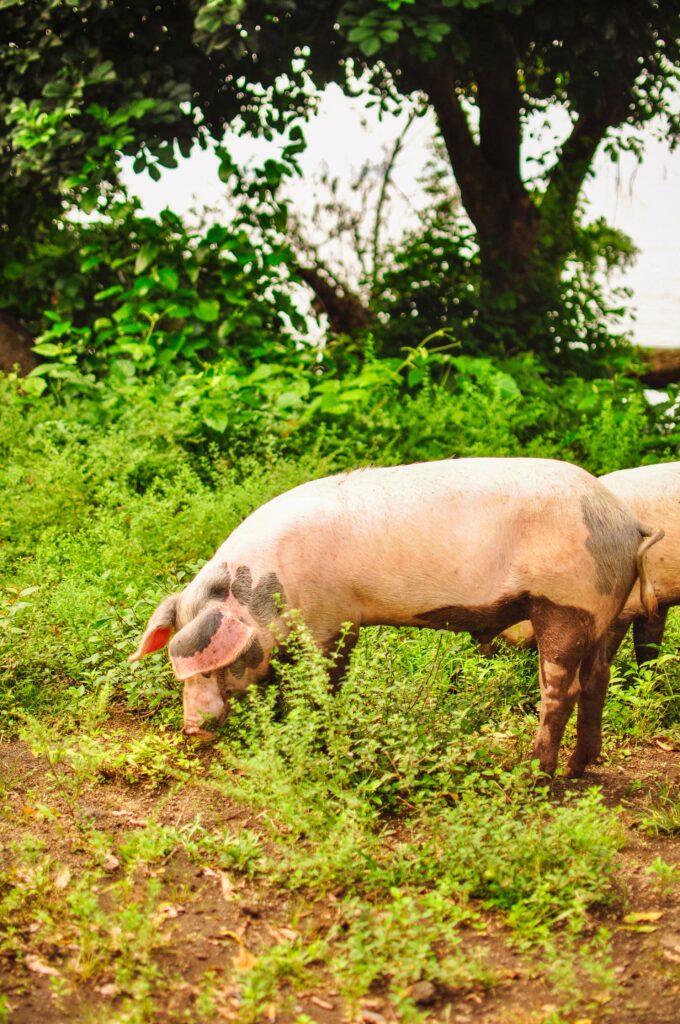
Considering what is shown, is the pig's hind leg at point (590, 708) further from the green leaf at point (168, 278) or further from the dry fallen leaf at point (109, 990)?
the green leaf at point (168, 278)

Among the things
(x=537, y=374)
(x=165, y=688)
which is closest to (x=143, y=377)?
(x=537, y=374)

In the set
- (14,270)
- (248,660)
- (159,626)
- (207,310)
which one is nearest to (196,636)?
(248,660)

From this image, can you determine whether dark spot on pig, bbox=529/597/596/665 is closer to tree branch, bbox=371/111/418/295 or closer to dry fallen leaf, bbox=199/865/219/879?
dry fallen leaf, bbox=199/865/219/879

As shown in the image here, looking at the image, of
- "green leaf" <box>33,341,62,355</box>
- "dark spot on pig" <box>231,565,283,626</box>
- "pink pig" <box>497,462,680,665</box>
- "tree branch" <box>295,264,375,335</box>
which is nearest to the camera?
"dark spot on pig" <box>231,565,283,626</box>

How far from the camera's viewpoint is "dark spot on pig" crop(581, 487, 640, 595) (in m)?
3.91

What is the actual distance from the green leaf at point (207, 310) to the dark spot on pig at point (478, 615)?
4.65 metres

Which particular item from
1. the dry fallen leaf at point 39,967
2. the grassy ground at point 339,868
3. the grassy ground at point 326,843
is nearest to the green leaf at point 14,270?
the grassy ground at point 326,843

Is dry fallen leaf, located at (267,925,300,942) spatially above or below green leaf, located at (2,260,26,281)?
below

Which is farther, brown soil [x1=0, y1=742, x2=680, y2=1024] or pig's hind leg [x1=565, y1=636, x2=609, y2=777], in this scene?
pig's hind leg [x1=565, y1=636, x2=609, y2=777]

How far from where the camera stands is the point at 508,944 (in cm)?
312

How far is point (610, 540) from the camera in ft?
13.0

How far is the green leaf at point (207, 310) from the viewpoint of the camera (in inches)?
321

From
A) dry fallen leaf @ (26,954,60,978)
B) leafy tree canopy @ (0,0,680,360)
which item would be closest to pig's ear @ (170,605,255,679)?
dry fallen leaf @ (26,954,60,978)

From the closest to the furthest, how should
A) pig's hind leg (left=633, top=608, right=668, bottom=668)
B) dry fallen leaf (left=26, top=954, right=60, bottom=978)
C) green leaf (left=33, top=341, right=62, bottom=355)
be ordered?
1. dry fallen leaf (left=26, top=954, right=60, bottom=978)
2. pig's hind leg (left=633, top=608, right=668, bottom=668)
3. green leaf (left=33, top=341, right=62, bottom=355)
